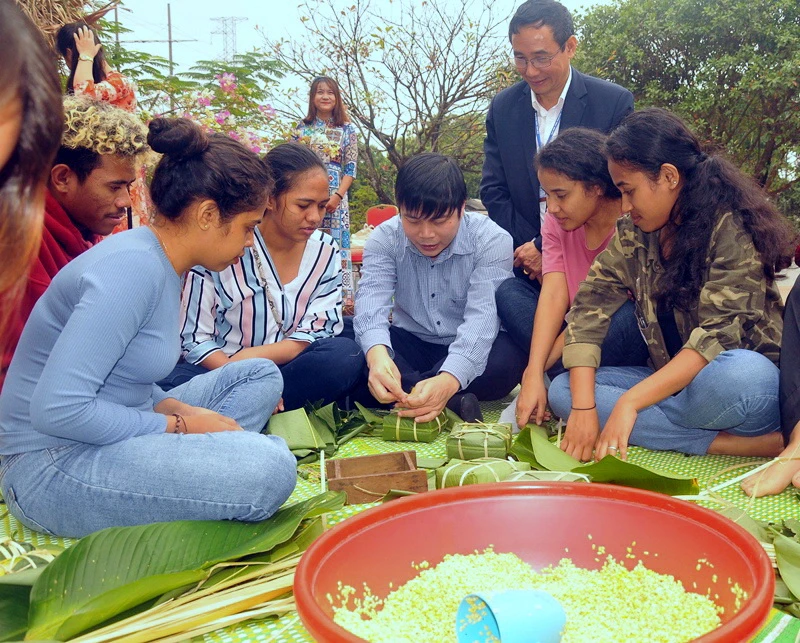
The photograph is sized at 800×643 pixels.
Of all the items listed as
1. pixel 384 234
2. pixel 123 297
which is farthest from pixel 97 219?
pixel 384 234

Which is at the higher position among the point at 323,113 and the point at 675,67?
the point at 675,67

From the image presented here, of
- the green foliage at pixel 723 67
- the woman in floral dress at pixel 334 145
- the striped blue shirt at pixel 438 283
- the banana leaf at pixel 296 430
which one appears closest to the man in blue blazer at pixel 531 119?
the striped blue shirt at pixel 438 283

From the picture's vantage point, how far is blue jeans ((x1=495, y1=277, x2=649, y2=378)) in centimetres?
260

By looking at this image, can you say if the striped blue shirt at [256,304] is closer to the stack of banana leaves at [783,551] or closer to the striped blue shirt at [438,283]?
the striped blue shirt at [438,283]

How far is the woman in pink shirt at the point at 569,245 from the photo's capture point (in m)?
2.55

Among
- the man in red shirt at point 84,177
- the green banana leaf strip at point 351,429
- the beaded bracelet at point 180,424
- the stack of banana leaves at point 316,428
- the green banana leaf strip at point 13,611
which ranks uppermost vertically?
the man in red shirt at point 84,177

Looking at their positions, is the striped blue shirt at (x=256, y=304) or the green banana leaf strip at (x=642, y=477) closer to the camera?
the green banana leaf strip at (x=642, y=477)

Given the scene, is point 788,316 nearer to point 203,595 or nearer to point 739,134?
point 203,595

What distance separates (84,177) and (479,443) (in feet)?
4.70

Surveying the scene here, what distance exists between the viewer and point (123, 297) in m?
1.63

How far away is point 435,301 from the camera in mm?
2969

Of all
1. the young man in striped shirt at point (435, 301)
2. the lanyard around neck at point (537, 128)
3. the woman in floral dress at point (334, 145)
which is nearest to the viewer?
the young man in striped shirt at point (435, 301)

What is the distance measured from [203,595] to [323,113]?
4762mm

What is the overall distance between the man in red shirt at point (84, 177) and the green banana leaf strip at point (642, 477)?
5.36 ft
